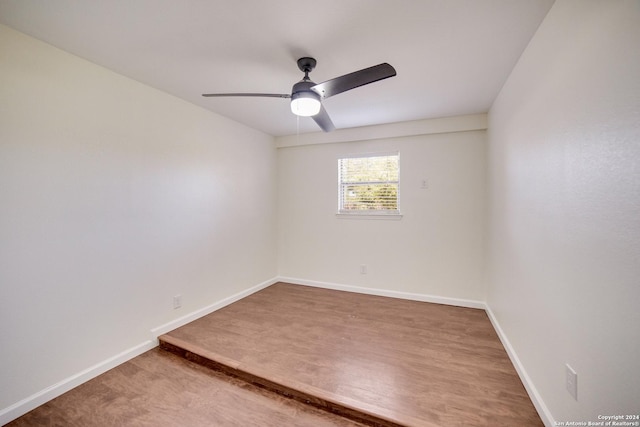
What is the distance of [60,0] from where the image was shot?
4.55ft

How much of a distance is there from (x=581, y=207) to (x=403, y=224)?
2.38m

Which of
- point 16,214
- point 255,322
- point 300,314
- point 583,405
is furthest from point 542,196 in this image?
point 16,214

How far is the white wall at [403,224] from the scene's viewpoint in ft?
10.6

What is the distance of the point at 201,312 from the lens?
2916mm

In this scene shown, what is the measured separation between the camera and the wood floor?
1.59 m

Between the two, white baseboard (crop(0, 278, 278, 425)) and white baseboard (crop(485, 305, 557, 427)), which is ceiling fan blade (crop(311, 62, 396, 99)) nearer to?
white baseboard (crop(485, 305, 557, 427))

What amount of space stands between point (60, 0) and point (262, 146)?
103 inches

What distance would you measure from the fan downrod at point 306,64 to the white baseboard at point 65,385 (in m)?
2.75

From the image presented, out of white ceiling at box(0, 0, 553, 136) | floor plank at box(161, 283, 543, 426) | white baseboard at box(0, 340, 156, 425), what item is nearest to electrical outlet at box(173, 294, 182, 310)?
floor plank at box(161, 283, 543, 426)

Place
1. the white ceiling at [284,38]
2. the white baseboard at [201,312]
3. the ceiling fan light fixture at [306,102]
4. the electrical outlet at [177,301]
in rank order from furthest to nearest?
the electrical outlet at [177,301] < the white baseboard at [201,312] < the ceiling fan light fixture at [306,102] < the white ceiling at [284,38]

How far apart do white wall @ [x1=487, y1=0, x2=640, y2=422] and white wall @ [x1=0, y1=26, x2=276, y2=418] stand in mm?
3023

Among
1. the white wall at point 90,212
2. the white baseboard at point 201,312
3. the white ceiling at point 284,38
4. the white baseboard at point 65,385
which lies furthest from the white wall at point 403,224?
the white baseboard at point 65,385

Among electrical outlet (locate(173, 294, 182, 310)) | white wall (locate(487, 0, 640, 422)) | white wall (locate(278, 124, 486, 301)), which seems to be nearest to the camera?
white wall (locate(487, 0, 640, 422))

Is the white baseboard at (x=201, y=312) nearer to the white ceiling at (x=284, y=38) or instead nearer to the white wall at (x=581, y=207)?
the white ceiling at (x=284, y=38)
